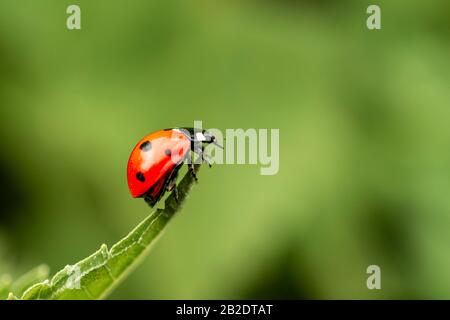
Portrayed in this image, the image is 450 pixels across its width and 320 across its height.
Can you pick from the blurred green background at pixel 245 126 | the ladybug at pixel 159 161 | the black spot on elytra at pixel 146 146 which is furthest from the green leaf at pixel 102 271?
the blurred green background at pixel 245 126

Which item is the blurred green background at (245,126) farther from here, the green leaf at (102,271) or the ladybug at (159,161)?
the green leaf at (102,271)

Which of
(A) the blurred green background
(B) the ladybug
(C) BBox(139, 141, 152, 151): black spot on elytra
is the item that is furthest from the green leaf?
(A) the blurred green background

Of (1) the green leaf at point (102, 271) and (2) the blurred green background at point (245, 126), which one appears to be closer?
(1) the green leaf at point (102, 271)

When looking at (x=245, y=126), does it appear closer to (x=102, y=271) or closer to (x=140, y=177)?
(x=140, y=177)

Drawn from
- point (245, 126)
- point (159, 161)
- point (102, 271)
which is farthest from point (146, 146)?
point (245, 126)
